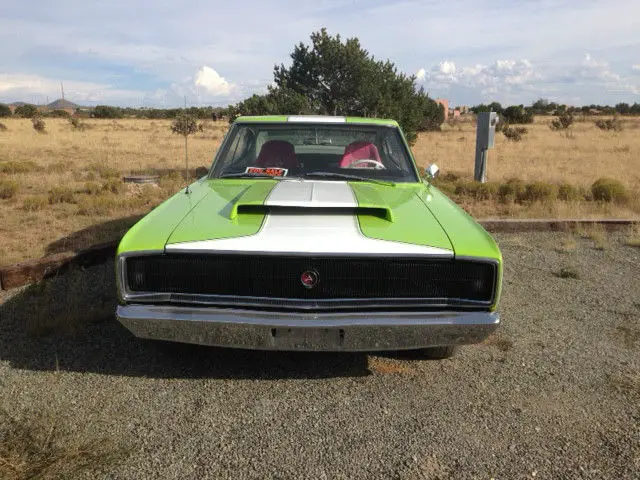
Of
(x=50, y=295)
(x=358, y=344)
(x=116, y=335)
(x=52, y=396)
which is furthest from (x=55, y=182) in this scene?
(x=358, y=344)

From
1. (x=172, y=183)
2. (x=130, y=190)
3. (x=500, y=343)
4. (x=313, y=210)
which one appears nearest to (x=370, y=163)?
(x=313, y=210)

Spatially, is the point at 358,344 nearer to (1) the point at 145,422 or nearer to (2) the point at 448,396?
(2) the point at 448,396

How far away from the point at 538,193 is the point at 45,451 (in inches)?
373

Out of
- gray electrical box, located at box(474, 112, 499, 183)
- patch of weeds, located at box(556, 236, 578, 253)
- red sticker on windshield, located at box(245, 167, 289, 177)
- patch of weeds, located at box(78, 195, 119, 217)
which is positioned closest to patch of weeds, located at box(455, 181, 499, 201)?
gray electrical box, located at box(474, 112, 499, 183)

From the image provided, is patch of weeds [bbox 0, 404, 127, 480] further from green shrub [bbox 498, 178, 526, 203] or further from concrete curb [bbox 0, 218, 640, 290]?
green shrub [bbox 498, 178, 526, 203]

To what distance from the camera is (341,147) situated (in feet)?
14.4

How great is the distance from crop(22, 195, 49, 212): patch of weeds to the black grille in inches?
287

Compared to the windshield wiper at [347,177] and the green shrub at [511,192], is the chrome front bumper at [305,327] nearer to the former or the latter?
the windshield wiper at [347,177]

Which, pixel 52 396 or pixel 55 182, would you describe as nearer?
pixel 52 396

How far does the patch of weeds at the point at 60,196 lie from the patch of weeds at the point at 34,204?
280 millimetres

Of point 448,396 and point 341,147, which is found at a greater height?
point 341,147

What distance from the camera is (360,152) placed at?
432cm

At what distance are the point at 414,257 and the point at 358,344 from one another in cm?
52

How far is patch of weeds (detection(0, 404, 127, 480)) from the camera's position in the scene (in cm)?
223
